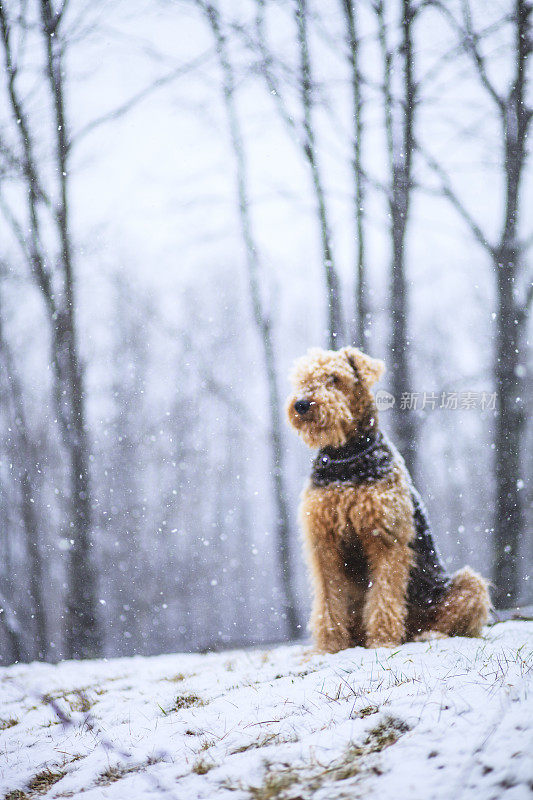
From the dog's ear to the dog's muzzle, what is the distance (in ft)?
1.62

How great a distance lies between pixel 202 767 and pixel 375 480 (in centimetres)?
195

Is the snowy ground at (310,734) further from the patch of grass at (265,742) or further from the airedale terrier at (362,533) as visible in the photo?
the airedale terrier at (362,533)

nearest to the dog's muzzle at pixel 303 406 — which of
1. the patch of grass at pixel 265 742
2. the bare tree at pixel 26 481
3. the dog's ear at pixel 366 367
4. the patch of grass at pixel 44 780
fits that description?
the dog's ear at pixel 366 367

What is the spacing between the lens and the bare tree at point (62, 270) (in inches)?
273

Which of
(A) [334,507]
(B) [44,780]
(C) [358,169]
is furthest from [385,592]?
(C) [358,169]

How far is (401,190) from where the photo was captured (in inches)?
244

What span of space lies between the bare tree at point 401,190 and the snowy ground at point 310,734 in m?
3.04

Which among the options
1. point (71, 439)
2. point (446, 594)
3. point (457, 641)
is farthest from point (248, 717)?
point (71, 439)

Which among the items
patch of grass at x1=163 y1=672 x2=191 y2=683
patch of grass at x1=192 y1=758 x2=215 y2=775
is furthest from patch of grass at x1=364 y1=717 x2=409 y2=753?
patch of grass at x1=163 y1=672 x2=191 y2=683

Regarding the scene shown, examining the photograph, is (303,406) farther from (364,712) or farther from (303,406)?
Result: (364,712)

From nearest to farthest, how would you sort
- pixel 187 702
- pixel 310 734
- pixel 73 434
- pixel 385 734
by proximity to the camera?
1. pixel 385 734
2. pixel 310 734
3. pixel 187 702
4. pixel 73 434

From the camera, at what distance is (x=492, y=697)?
1.88 m

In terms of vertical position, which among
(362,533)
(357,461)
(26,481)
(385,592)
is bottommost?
(385,592)

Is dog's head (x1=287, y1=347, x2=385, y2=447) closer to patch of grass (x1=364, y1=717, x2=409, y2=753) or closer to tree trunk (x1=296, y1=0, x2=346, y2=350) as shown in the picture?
patch of grass (x1=364, y1=717, x2=409, y2=753)
